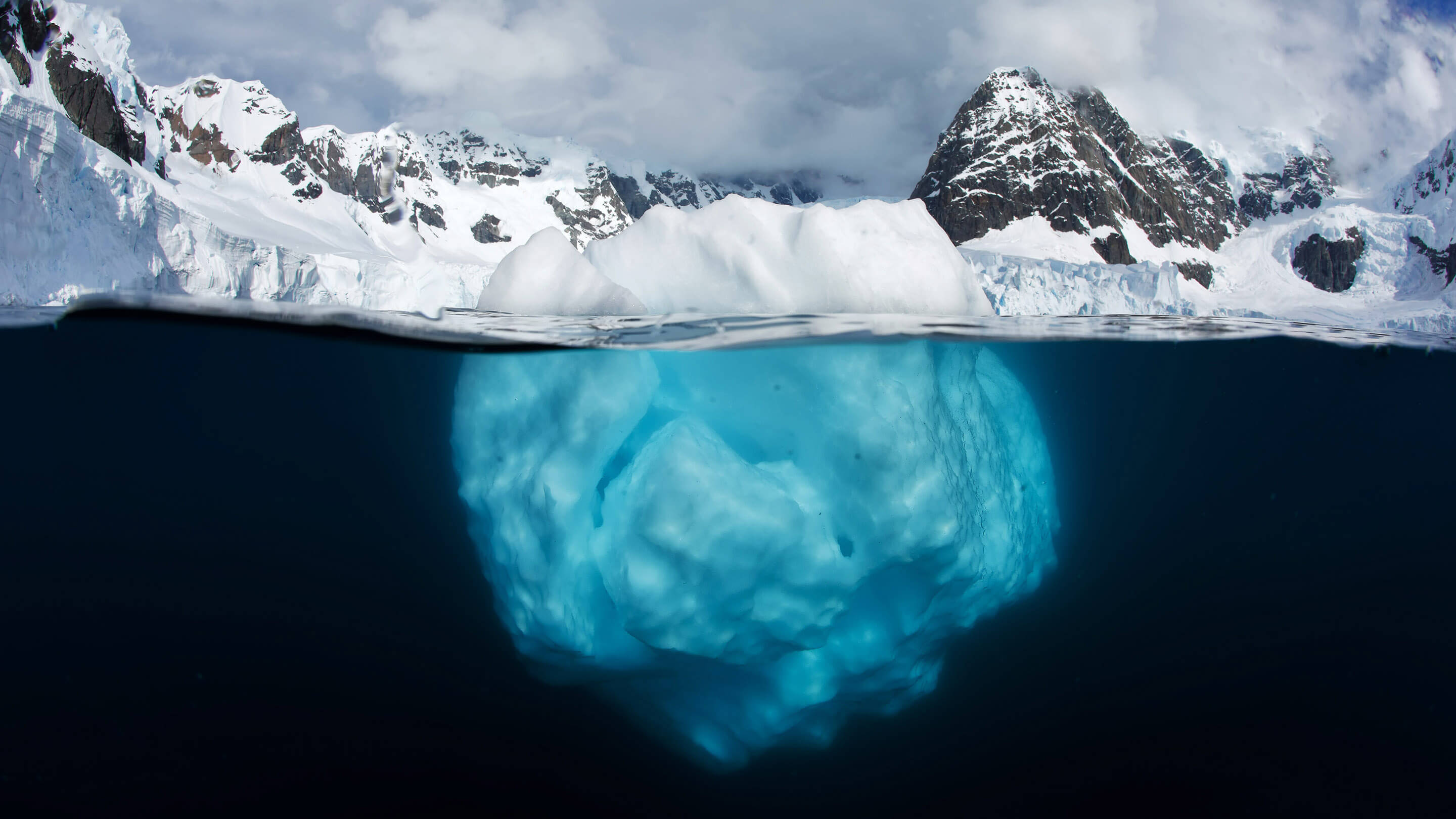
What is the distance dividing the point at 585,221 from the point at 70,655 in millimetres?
169900

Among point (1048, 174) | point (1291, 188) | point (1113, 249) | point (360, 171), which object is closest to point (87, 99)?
point (360, 171)

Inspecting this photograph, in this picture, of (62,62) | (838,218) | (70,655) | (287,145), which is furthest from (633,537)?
(287,145)

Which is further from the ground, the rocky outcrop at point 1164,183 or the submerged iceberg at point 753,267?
the rocky outcrop at point 1164,183

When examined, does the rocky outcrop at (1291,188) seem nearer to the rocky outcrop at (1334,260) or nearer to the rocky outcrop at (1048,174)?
the rocky outcrop at (1048,174)

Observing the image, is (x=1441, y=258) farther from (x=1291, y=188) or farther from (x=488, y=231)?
(x=488, y=231)

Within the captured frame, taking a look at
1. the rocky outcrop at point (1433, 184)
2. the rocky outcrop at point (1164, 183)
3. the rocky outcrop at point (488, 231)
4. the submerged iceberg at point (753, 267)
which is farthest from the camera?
the rocky outcrop at point (488, 231)

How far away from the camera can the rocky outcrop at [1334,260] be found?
103250 mm

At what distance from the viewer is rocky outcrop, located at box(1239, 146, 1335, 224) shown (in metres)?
136

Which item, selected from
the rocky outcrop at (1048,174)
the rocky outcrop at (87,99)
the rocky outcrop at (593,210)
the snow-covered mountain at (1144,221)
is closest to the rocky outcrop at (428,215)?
the rocky outcrop at (593,210)

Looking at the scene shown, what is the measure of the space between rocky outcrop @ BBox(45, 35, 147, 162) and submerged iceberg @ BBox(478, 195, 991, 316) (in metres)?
66.9

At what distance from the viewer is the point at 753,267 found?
23.2ft

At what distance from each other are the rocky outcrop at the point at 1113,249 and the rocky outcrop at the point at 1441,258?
3404 centimetres

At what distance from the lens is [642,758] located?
7504 mm

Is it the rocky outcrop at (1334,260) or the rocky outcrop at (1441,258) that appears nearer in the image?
the rocky outcrop at (1441,258)
